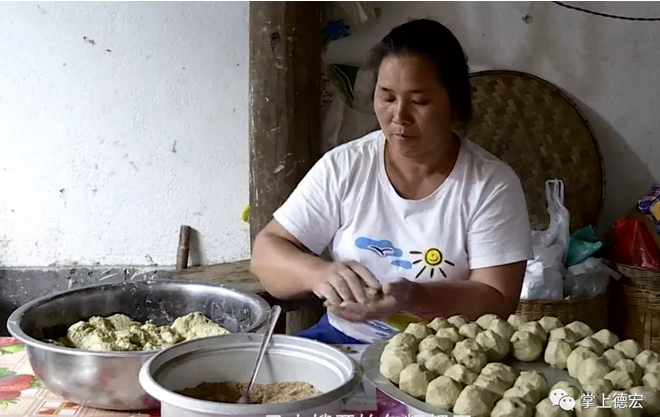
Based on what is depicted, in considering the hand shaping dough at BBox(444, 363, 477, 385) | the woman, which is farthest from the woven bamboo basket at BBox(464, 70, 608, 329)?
the hand shaping dough at BBox(444, 363, 477, 385)

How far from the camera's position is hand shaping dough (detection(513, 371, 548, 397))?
2.85ft

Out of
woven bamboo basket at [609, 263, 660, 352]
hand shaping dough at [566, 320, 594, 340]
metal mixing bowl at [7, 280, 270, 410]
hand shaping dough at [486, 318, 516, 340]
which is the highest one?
hand shaping dough at [486, 318, 516, 340]

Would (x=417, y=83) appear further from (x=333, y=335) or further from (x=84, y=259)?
(x=84, y=259)

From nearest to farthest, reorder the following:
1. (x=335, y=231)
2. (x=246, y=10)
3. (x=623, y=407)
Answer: (x=623, y=407), (x=335, y=231), (x=246, y=10)

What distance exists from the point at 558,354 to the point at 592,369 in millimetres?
67

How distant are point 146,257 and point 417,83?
162cm

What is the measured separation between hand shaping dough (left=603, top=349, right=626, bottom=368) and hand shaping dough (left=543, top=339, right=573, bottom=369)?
4 centimetres

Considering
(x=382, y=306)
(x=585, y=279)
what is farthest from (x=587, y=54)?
(x=382, y=306)

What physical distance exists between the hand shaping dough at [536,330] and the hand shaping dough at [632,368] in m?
0.11

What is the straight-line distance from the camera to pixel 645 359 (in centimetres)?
95

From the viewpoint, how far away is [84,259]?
282 cm

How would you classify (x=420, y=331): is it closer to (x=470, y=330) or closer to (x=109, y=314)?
(x=470, y=330)

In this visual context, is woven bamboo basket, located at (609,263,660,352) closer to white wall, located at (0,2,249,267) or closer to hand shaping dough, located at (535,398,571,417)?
white wall, located at (0,2,249,267)

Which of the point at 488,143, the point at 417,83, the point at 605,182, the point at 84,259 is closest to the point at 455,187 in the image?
the point at 417,83
